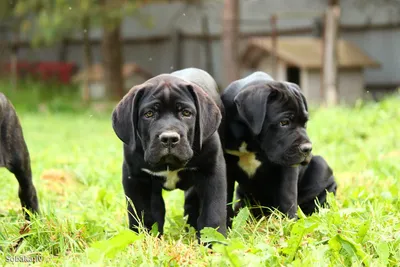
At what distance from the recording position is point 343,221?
3709 mm

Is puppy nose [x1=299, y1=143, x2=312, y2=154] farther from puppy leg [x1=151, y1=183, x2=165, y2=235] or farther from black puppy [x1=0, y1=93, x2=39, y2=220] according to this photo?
black puppy [x1=0, y1=93, x2=39, y2=220]

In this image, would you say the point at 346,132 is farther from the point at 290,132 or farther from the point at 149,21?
the point at 149,21

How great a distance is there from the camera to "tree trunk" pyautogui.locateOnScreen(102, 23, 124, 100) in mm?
16500

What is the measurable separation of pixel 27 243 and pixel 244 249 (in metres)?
1.29

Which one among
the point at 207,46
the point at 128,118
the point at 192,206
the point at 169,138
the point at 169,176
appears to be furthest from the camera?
the point at 207,46

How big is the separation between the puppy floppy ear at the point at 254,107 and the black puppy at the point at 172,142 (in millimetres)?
331

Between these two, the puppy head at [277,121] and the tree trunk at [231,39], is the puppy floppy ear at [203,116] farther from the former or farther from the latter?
the tree trunk at [231,39]

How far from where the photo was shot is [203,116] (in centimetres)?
368

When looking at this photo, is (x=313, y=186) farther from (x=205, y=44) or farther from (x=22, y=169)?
(x=205, y=44)

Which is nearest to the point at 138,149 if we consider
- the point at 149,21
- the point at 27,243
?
the point at 27,243

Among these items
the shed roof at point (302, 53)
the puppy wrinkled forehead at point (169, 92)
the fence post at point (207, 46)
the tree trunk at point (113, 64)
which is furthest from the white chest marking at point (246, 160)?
the fence post at point (207, 46)

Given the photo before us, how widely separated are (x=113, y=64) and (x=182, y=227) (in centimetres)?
1277

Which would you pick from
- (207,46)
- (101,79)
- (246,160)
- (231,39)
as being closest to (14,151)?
(246,160)

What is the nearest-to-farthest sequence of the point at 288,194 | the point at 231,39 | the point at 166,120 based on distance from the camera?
1. the point at 166,120
2. the point at 288,194
3. the point at 231,39
